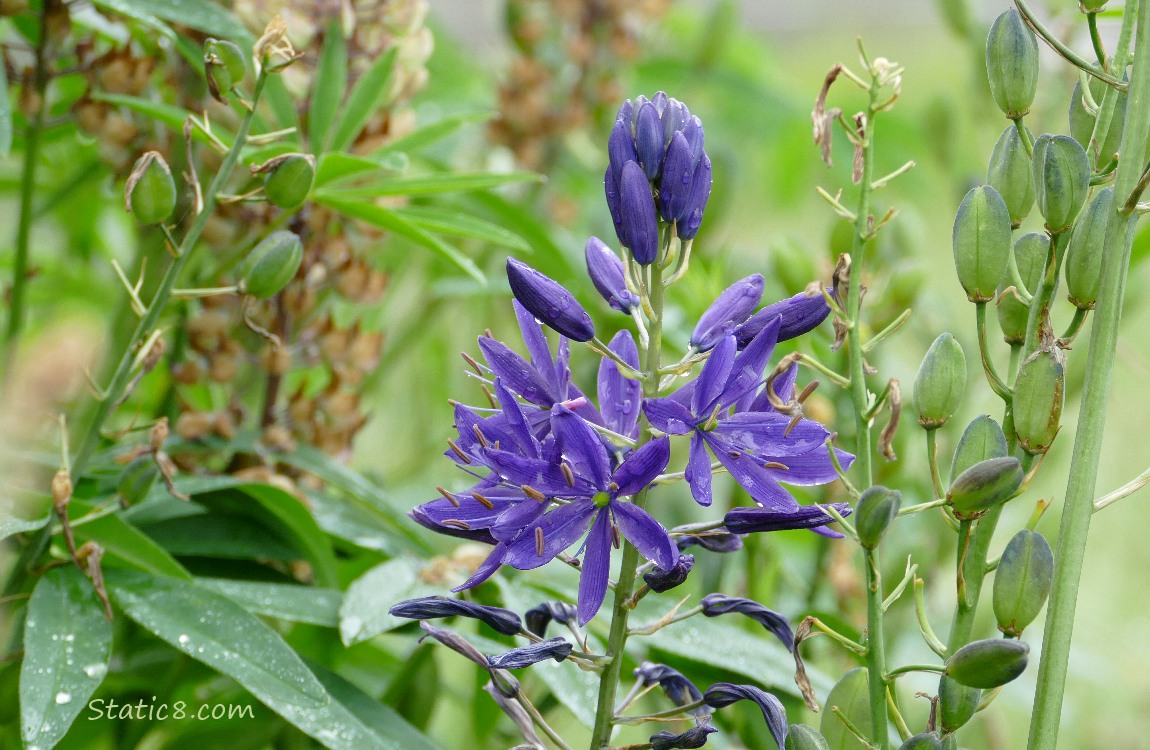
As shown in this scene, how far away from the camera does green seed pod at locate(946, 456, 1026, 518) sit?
0.29m

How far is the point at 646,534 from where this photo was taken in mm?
317

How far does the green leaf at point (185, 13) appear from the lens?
1.59ft

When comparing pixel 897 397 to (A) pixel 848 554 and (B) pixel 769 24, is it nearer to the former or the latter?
(A) pixel 848 554

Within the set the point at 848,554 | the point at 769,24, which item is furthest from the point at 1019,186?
the point at 769,24

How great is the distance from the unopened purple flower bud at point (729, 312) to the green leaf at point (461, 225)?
160mm

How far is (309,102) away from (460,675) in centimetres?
51

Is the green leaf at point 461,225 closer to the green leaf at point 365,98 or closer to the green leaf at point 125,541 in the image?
the green leaf at point 365,98

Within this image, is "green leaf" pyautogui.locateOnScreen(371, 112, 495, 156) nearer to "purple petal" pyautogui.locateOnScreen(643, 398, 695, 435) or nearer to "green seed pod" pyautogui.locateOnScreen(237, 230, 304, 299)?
"green seed pod" pyautogui.locateOnScreen(237, 230, 304, 299)

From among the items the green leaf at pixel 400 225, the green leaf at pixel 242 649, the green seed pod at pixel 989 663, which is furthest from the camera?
the green leaf at pixel 400 225

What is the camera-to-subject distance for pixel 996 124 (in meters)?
0.80

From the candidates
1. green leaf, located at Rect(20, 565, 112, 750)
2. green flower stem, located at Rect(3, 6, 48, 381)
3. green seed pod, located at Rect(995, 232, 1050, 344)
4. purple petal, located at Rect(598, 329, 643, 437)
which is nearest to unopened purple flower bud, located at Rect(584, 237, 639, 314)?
purple petal, located at Rect(598, 329, 643, 437)

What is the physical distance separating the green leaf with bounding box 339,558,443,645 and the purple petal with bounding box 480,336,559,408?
0.45 ft

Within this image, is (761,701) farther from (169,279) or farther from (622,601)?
(169,279)

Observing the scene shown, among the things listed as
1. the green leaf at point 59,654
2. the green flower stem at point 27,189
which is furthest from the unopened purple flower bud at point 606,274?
the green flower stem at point 27,189
